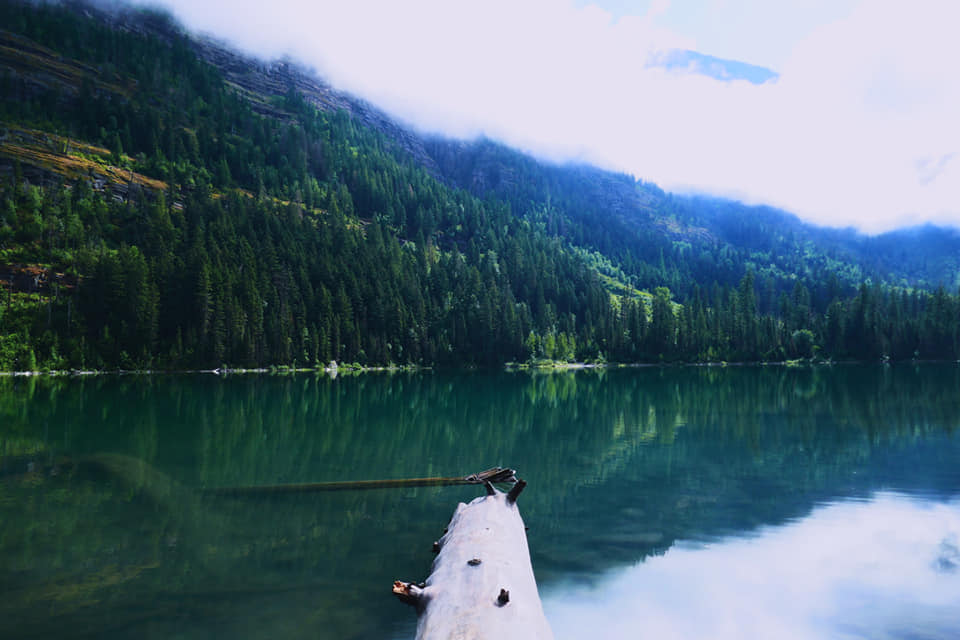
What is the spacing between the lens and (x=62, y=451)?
25.7m

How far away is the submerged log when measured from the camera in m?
7.37

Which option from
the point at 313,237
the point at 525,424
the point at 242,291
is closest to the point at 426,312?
the point at 313,237

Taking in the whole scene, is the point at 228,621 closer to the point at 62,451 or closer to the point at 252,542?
the point at 252,542

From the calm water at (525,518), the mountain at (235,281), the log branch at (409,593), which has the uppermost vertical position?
the mountain at (235,281)

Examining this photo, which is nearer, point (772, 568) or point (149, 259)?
point (772, 568)

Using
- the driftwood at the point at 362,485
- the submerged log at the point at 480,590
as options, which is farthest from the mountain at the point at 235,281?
the submerged log at the point at 480,590

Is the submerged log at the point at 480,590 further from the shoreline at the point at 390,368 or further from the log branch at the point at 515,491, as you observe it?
the shoreline at the point at 390,368

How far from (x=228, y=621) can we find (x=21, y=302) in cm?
10605

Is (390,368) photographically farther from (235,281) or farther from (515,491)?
(515,491)

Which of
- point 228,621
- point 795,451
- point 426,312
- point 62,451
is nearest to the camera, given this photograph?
point 228,621

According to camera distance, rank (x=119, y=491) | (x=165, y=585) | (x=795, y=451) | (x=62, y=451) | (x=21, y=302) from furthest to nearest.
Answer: (x=21, y=302) < (x=795, y=451) < (x=62, y=451) < (x=119, y=491) < (x=165, y=585)

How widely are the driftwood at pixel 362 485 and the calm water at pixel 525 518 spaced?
0.70m

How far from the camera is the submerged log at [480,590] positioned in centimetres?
737

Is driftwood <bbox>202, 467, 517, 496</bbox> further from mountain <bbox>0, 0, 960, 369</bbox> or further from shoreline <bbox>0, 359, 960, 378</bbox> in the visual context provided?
mountain <bbox>0, 0, 960, 369</bbox>
